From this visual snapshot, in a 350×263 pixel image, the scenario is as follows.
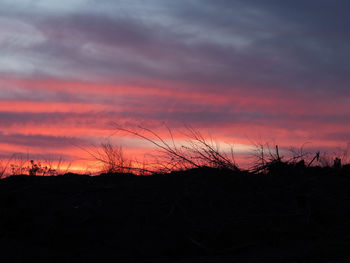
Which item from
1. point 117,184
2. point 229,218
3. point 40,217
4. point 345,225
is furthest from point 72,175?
point 345,225

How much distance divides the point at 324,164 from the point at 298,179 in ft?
6.08

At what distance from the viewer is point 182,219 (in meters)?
4.69

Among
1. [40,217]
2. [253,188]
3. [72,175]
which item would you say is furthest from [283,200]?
[72,175]

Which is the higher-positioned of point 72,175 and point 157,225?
point 72,175

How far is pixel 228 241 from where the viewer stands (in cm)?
432

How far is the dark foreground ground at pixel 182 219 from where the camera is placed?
4082 millimetres

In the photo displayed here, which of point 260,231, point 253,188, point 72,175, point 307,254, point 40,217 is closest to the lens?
point 307,254

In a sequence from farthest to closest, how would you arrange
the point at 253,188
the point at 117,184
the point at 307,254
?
the point at 117,184, the point at 253,188, the point at 307,254

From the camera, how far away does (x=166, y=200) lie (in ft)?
16.8

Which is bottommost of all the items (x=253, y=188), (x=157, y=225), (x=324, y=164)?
(x=157, y=225)

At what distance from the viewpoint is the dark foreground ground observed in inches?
161

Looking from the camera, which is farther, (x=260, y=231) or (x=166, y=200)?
(x=166, y=200)

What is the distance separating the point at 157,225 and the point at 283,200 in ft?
5.24

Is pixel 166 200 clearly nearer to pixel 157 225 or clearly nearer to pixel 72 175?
pixel 157 225
